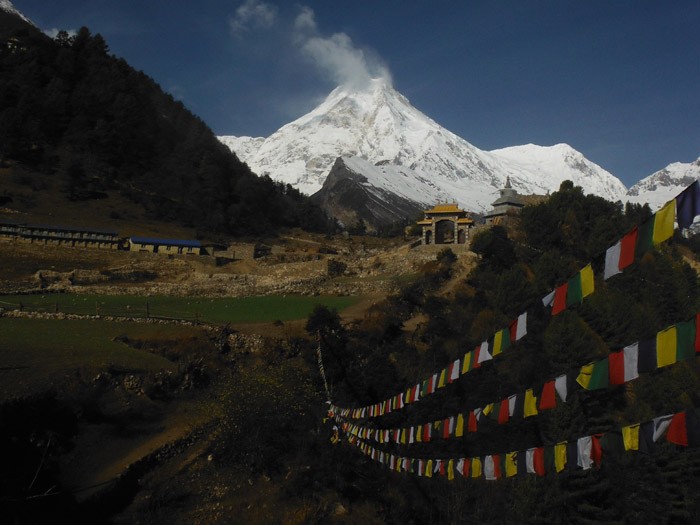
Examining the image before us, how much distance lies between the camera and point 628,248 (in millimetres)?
4727

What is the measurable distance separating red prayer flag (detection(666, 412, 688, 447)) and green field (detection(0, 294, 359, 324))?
2686 cm

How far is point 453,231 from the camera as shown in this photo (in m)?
50.0

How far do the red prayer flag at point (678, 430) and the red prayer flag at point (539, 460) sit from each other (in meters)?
2.68

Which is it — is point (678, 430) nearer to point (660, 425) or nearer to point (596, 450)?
point (660, 425)

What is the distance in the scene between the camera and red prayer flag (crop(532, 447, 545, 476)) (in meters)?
7.32

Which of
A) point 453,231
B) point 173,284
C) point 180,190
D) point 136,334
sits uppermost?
point 180,190

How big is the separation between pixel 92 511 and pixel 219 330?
13937mm

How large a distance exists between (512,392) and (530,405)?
18436 millimetres

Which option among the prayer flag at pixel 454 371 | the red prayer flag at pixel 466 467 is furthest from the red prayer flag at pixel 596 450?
the red prayer flag at pixel 466 467

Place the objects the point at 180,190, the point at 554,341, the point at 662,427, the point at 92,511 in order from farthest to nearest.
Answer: the point at 180,190 < the point at 554,341 < the point at 92,511 < the point at 662,427

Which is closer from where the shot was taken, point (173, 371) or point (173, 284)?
point (173, 371)

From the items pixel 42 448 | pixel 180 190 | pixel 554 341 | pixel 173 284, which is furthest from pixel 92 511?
pixel 180 190

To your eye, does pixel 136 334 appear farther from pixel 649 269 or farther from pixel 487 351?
pixel 649 269

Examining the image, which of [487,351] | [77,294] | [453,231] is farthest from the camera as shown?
[453,231]
